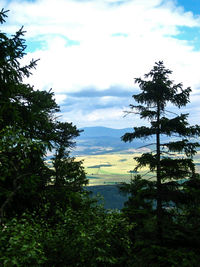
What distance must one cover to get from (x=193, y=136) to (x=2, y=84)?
11.6 meters

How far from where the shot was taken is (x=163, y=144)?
14594 mm

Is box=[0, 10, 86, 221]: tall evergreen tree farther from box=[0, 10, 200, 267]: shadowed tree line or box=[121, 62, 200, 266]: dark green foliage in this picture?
box=[121, 62, 200, 266]: dark green foliage

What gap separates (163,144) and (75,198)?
262 inches

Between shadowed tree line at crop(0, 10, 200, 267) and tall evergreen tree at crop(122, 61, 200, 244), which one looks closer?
shadowed tree line at crop(0, 10, 200, 267)

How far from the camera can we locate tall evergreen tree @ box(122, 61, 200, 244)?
549 inches


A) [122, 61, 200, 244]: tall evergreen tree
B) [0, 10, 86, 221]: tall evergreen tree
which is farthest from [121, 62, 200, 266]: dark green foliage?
[0, 10, 86, 221]: tall evergreen tree

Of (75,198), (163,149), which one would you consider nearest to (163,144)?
(163,149)

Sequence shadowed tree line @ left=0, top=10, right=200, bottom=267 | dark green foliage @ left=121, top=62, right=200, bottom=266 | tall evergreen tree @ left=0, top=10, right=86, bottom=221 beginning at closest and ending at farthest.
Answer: shadowed tree line @ left=0, top=10, right=200, bottom=267, tall evergreen tree @ left=0, top=10, right=86, bottom=221, dark green foliage @ left=121, top=62, right=200, bottom=266

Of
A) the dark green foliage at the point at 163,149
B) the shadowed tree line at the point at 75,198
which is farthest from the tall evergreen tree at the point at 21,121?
the dark green foliage at the point at 163,149

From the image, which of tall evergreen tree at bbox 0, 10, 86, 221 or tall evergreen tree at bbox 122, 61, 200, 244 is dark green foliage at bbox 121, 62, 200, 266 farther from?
tall evergreen tree at bbox 0, 10, 86, 221

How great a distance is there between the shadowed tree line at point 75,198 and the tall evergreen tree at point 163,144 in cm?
6

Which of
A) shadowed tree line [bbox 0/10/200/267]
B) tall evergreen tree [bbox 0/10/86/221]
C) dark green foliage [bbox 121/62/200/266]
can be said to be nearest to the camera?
shadowed tree line [bbox 0/10/200/267]

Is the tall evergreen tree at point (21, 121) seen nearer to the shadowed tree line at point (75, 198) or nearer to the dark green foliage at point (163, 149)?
the shadowed tree line at point (75, 198)

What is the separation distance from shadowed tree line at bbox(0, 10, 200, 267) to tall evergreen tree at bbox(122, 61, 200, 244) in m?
0.06
